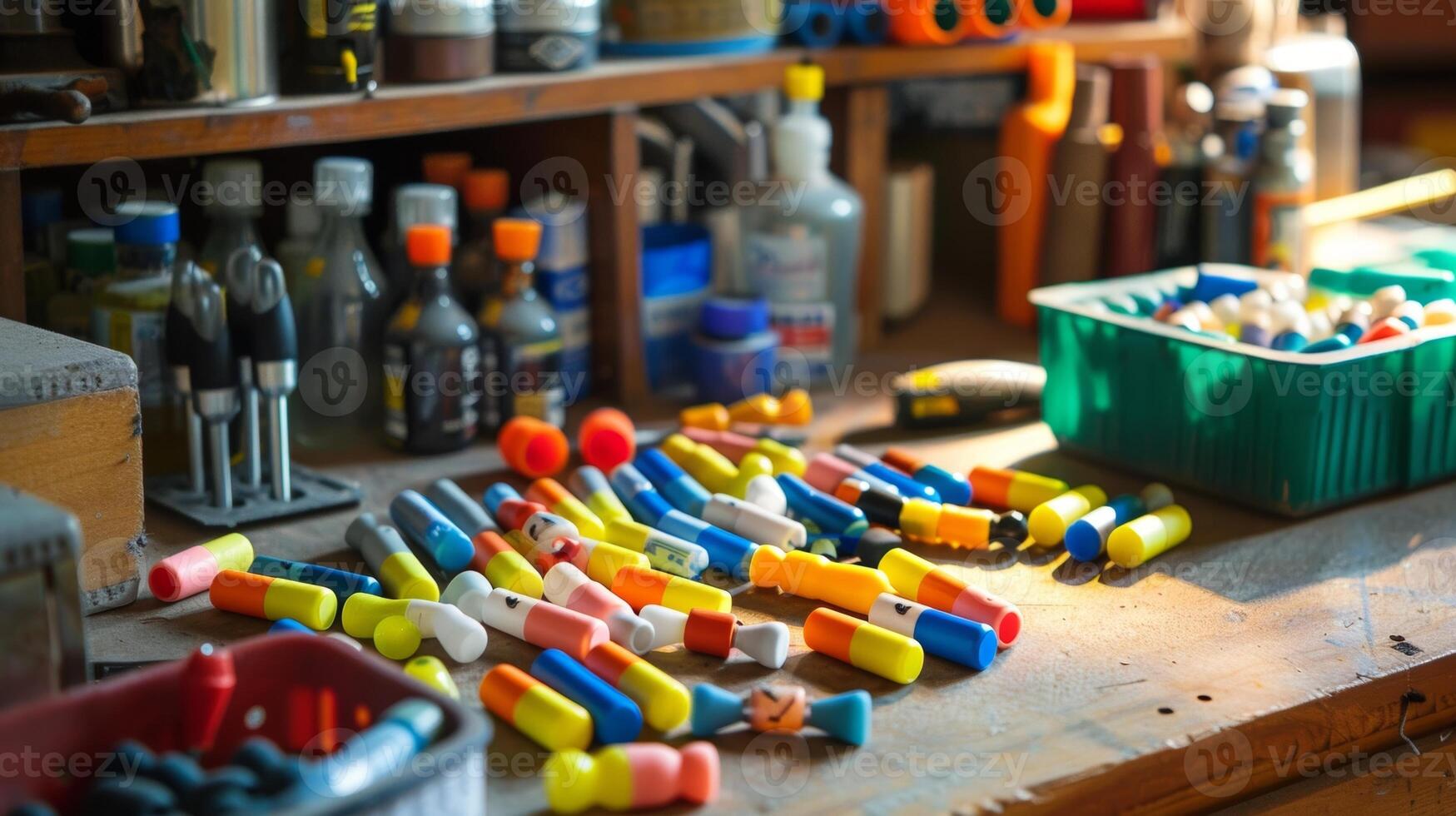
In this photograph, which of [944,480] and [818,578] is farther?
[944,480]

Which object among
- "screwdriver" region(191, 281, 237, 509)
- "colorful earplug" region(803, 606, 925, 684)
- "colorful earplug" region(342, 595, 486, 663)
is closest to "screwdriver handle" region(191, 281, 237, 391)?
"screwdriver" region(191, 281, 237, 509)

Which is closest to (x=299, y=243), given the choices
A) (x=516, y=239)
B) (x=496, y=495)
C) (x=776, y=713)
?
(x=516, y=239)

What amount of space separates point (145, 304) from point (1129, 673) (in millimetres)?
713

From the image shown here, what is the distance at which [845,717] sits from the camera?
29.0 inches

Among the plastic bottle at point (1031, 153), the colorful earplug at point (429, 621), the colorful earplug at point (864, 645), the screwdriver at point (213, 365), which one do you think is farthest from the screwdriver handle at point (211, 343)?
the plastic bottle at point (1031, 153)

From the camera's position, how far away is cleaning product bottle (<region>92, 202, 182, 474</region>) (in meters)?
1.07

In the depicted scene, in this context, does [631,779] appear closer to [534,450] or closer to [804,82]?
[534,450]

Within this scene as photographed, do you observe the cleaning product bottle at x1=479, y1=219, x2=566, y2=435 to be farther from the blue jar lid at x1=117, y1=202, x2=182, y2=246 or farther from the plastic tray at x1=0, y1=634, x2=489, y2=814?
the plastic tray at x1=0, y1=634, x2=489, y2=814

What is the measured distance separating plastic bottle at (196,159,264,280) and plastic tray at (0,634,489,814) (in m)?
0.53

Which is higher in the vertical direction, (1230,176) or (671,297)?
(1230,176)

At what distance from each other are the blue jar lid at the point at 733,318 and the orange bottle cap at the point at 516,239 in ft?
0.61

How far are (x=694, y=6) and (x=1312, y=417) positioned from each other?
65 centimetres

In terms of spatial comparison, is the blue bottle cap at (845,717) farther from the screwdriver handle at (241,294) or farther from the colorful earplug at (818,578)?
the screwdriver handle at (241,294)

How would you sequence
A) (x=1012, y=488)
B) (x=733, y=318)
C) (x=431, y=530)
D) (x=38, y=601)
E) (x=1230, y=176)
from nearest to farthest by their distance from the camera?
1. (x=38, y=601)
2. (x=431, y=530)
3. (x=1012, y=488)
4. (x=733, y=318)
5. (x=1230, y=176)
